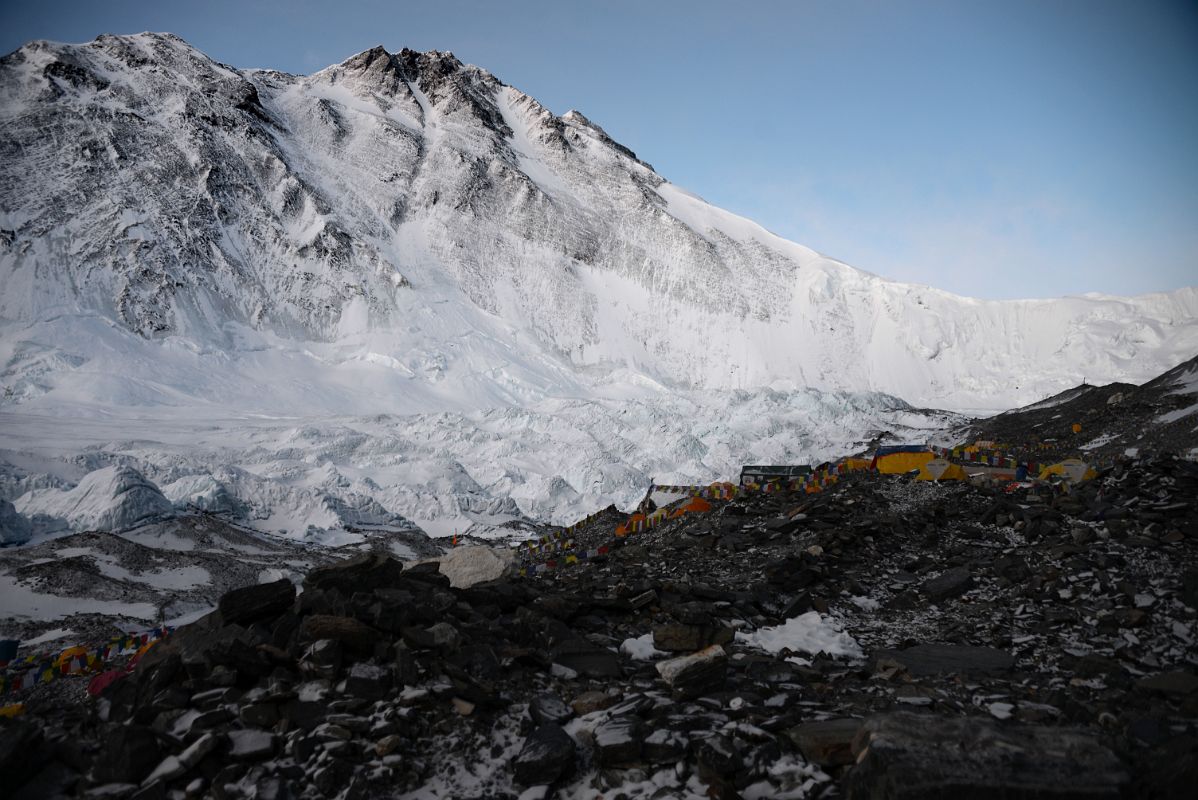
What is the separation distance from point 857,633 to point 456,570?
23.5 feet

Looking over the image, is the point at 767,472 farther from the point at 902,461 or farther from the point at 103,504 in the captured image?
the point at 103,504

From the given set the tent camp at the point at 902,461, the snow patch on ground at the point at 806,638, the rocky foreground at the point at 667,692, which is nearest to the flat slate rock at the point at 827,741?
the rocky foreground at the point at 667,692

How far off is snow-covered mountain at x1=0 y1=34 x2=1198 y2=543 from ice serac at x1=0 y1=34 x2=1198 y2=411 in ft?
1.09

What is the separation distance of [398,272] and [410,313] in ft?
20.4

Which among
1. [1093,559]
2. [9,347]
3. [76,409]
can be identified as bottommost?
[76,409]

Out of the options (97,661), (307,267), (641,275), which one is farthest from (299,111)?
(97,661)

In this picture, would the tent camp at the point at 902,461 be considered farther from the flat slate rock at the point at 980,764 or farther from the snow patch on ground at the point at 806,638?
the flat slate rock at the point at 980,764

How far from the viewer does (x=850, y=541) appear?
1095cm

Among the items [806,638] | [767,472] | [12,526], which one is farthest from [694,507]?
[12,526]

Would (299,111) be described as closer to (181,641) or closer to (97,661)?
(97,661)

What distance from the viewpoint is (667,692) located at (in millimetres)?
5496

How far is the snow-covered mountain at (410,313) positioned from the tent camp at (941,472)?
24.7m

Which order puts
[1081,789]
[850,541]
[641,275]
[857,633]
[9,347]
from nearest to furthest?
[1081,789]
[857,633]
[850,541]
[9,347]
[641,275]

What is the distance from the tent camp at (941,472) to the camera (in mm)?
15874
